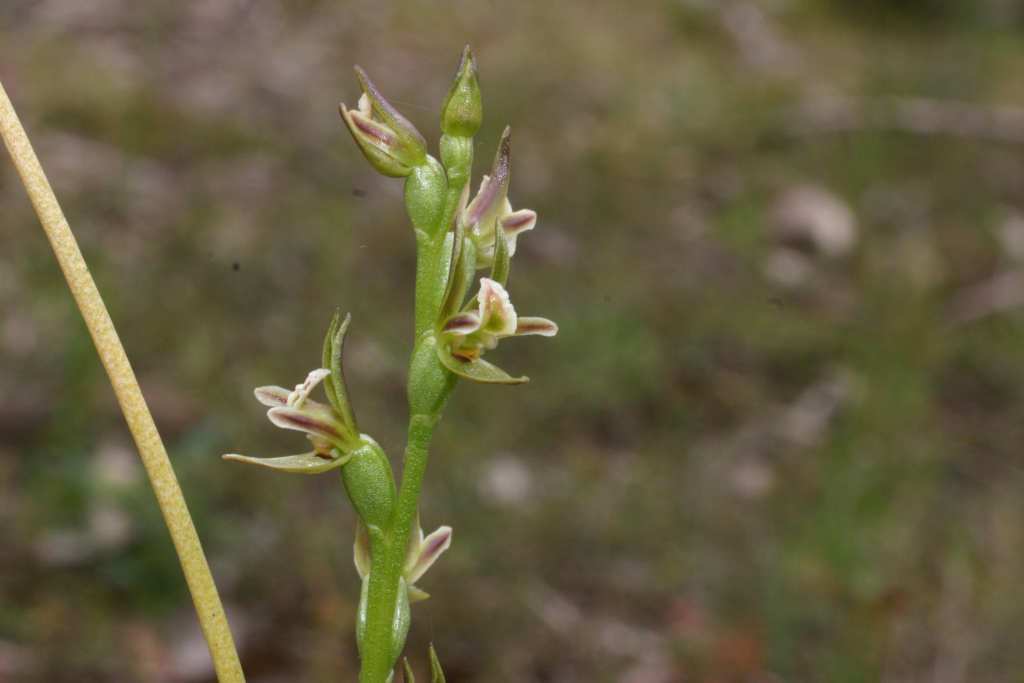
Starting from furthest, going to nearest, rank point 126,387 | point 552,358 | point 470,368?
1. point 552,358
2. point 470,368
3. point 126,387

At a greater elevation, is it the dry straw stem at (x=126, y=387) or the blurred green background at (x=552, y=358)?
the dry straw stem at (x=126, y=387)

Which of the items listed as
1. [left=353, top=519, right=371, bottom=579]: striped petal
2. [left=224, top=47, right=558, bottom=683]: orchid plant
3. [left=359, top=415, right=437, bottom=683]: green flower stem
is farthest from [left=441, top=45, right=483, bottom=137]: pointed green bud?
[left=353, top=519, right=371, bottom=579]: striped petal

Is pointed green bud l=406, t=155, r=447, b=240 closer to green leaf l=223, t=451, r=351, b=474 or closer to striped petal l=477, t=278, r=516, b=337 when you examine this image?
striped petal l=477, t=278, r=516, b=337

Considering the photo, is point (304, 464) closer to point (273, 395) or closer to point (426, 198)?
point (273, 395)

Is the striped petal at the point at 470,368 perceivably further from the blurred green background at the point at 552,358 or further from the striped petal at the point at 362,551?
the blurred green background at the point at 552,358

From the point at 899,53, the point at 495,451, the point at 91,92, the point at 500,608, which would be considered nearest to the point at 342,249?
the point at 495,451

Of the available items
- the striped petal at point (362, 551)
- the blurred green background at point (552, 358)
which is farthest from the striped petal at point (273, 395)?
the blurred green background at point (552, 358)

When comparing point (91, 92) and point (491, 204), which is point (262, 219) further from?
point (491, 204)

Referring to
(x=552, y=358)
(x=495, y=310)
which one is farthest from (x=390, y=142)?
(x=552, y=358)
